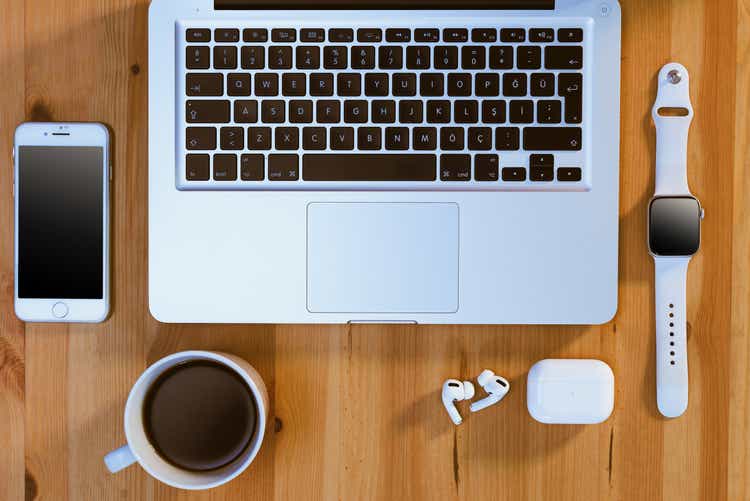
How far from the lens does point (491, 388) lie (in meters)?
0.64

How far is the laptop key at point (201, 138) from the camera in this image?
60 cm

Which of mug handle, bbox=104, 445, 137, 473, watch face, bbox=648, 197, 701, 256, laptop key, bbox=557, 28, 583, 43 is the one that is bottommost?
mug handle, bbox=104, 445, 137, 473

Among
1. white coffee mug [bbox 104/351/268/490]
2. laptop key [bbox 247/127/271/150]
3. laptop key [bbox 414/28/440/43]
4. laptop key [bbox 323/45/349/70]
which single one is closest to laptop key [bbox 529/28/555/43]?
laptop key [bbox 414/28/440/43]

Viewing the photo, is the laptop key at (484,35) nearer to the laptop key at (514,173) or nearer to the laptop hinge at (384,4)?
the laptop hinge at (384,4)

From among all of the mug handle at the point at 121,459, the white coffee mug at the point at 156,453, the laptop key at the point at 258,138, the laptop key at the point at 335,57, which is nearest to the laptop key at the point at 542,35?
the laptop key at the point at 335,57

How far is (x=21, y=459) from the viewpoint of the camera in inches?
26.8

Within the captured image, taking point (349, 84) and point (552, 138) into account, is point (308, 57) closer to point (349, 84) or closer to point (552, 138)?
point (349, 84)

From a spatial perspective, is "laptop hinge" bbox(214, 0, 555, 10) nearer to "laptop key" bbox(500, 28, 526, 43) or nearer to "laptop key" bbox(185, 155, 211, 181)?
"laptop key" bbox(500, 28, 526, 43)

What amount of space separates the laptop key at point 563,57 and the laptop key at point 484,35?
0.19 ft

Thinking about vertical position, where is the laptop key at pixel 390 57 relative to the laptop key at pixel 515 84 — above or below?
above

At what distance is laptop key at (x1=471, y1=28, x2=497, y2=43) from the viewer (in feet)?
1.97

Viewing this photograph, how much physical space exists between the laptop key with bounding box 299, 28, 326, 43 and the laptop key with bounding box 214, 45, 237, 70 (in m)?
0.07

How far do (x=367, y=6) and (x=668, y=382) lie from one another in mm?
557

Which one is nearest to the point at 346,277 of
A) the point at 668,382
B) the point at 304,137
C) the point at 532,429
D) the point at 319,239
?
the point at 319,239
